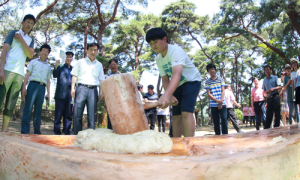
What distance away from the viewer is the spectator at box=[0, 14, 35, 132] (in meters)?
2.96

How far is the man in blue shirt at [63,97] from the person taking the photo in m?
4.50

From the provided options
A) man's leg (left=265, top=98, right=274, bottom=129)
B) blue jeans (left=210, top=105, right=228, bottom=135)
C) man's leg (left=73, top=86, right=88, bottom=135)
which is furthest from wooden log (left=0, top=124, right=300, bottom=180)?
man's leg (left=265, top=98, right=274, bottom=129)

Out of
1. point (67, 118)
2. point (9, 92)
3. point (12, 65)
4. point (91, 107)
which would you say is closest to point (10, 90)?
point (9, 92)

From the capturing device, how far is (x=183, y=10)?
58.1 feet

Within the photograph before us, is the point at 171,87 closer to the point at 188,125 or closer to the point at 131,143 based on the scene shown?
the point at 188,125

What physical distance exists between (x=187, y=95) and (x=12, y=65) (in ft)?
9.03

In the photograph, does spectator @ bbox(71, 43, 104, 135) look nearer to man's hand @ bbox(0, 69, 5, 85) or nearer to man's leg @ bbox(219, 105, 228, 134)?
man's hand @ bbox(0, 69, 5, 85)

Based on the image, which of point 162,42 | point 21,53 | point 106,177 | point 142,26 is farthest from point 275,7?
point 106,177

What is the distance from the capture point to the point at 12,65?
3090 mm

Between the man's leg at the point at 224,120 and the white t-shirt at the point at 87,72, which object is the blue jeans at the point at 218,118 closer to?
the man's leg at the point at 224,120

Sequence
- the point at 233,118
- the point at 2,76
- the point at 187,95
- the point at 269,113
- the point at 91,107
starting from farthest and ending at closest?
the point at 233,118, the point at 269,113, the point at 91,107, the point at 2,76, the point at 187,95

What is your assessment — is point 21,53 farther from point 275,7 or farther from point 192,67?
point 275,7

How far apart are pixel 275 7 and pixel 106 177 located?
576 inches

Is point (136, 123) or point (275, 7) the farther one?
point (275, 7)
